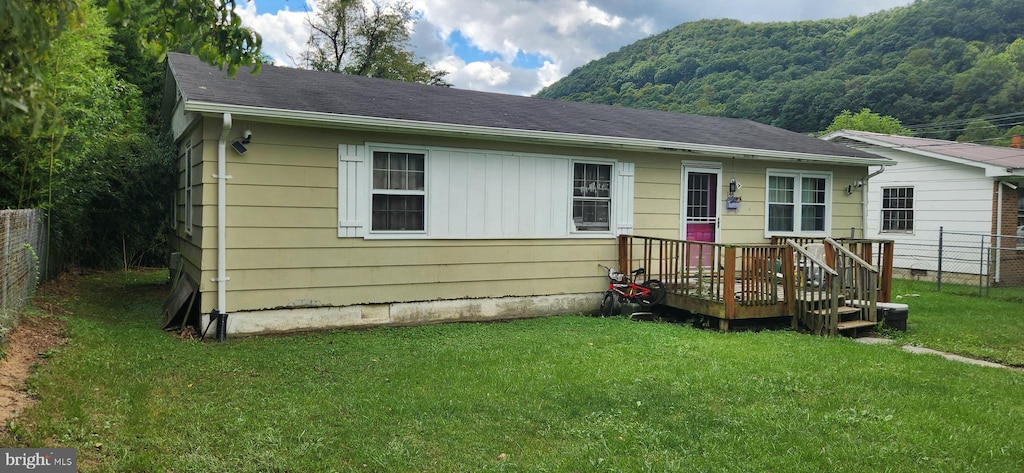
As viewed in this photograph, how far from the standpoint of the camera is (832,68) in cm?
3077

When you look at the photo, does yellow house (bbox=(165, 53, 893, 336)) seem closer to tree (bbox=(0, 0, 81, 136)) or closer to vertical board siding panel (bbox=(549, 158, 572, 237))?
vertical board siding panel (bbox=(549, 158, 572, 237))

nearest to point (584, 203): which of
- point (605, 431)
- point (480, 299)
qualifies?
point (480, 299)

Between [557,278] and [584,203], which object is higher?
[584,203]

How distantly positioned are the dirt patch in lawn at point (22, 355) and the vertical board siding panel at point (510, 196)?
4.83 metres

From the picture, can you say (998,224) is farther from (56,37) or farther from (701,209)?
(56,37)

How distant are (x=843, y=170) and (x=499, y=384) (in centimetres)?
844

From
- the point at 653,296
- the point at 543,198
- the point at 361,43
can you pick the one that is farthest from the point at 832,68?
the point at 543,198

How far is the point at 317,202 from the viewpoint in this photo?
6.76 metres

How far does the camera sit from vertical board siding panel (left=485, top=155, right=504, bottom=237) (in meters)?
7.73

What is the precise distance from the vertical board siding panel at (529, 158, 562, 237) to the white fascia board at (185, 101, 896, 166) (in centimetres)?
36

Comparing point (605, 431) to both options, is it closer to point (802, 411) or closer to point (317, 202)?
point (802, 411)

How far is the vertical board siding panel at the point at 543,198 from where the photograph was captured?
804cm

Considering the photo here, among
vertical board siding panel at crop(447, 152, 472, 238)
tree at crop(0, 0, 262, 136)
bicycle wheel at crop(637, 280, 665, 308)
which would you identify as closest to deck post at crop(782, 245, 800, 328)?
bicycle wheel at crop(637, 280, 665, 308)

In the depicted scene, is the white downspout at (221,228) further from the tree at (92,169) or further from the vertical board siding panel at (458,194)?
the vertical board siding panel at (458,194)
